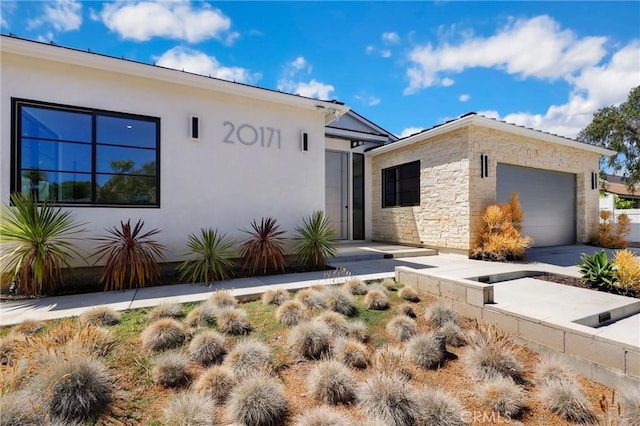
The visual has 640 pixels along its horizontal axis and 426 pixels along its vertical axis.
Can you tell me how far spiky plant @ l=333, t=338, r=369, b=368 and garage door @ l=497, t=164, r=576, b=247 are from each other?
8.30 m

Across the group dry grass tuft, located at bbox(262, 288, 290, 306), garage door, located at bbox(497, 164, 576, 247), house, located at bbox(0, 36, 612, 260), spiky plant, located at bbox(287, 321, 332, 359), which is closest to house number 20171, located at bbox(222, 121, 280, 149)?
house, located at bbox(0, 36, 612, 260)

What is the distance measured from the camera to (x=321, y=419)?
1994mm

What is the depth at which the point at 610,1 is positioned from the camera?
734 cm

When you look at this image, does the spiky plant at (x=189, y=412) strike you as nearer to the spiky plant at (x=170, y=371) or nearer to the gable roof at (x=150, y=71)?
the spiky plant at (x=170, y=371)

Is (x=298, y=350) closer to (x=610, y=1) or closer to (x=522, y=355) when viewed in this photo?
(x=522, y=355)

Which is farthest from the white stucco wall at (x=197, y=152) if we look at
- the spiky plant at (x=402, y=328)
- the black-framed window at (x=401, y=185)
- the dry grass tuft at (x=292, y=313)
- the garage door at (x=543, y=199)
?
the garage door at (x=543, y=199)

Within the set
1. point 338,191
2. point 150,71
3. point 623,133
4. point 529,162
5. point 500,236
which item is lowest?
point 500,236

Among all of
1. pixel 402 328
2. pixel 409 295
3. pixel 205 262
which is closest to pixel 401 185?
pixel 409 295

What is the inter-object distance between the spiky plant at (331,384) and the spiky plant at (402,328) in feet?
3.59

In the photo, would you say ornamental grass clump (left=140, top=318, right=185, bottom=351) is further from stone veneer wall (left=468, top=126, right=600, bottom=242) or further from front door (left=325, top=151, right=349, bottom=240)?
front door (left=325, top=151, right=349, bottom=240)

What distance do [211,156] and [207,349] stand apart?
4.67m

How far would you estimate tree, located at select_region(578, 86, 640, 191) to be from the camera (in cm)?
1727

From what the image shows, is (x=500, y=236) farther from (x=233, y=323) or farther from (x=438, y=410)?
(x=233, y=323)

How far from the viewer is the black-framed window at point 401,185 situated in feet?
33.1
